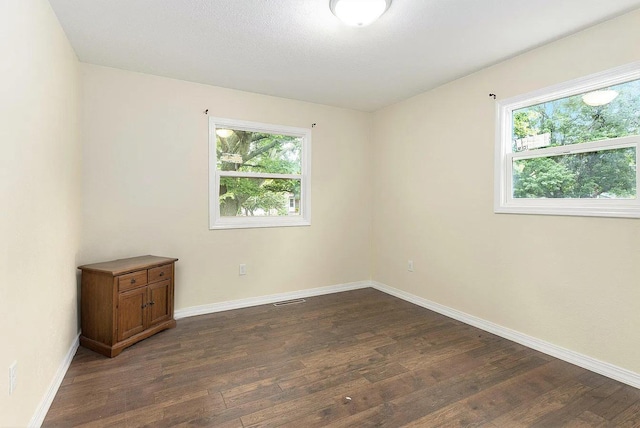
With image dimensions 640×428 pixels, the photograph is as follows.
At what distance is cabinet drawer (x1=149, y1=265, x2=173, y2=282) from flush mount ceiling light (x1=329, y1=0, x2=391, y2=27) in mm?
2552

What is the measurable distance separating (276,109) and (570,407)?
3.75 m

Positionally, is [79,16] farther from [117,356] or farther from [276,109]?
A: [117,356]

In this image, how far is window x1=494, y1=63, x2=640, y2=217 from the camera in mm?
2252

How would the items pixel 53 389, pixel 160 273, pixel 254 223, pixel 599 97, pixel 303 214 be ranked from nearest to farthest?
pixel 53 389
pixel 599 97
pixel 160 273
pixel 254 223
pixel 303 214

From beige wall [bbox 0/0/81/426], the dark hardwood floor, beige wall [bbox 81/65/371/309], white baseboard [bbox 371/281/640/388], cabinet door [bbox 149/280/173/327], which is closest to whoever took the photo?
beige wall [bbox 0/0/81/426]

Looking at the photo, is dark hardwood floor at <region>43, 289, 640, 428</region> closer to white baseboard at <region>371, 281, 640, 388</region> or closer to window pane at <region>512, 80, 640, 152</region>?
white baseboard at <region>371, 281, 640, 388</region>

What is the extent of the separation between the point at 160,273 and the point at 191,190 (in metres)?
0.95

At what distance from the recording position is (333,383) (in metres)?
2.16

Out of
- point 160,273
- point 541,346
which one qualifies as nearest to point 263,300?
point 160,273

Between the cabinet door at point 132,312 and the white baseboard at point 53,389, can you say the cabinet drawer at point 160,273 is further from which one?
the white baseboard at point 53,389

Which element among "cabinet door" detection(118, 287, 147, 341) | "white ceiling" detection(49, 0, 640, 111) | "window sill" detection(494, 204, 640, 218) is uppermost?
"white ceiling" detection(49, 0, 640, 111)

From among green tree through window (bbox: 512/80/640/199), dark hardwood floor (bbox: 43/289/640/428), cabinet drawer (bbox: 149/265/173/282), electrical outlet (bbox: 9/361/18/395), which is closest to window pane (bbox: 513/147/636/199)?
green tree through window (bbox: 512/80/640/199)

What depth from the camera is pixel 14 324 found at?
1.49m

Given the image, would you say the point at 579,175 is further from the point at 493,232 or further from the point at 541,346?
Result: the point at 541,346
